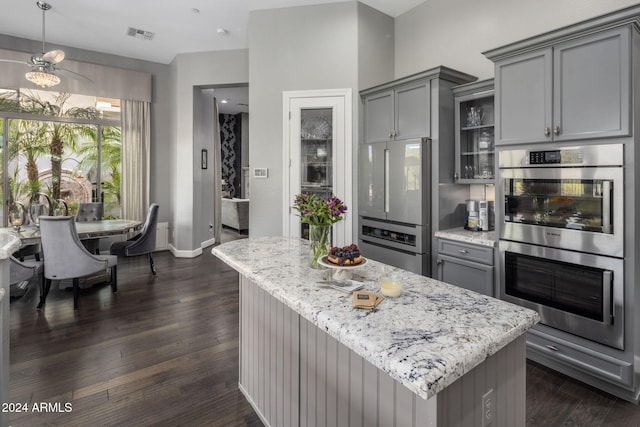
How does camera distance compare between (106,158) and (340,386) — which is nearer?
(340,386)

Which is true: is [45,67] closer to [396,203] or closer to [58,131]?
[58,131]

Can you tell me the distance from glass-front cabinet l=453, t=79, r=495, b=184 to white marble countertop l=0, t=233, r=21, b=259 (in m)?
3.38

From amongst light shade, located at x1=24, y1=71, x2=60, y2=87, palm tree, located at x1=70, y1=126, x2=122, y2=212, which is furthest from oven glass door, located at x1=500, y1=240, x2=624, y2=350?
palm tree, located at x1=70, y1=126, x2=122, y2=212

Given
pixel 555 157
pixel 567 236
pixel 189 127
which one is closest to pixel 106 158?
pixel 189 127

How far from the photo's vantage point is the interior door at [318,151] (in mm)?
4109

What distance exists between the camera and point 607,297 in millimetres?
2201

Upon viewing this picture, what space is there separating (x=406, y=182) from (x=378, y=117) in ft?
3.00

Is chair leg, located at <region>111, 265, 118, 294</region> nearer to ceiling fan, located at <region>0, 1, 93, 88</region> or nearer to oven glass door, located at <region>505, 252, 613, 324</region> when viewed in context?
ceiling fan, located at <region>0, 1, 93, 88</region>

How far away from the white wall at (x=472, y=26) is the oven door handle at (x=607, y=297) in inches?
80.2

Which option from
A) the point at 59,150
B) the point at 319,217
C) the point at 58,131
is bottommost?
the point at 319,217

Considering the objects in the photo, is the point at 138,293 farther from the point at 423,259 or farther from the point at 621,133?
the point at 621,133

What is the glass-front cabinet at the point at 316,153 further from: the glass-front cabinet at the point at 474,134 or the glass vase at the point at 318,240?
the glass vase at the point at 318,240

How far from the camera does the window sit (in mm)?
5383

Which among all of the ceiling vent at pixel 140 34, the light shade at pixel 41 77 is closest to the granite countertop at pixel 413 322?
the light shade at pixel 41 77
